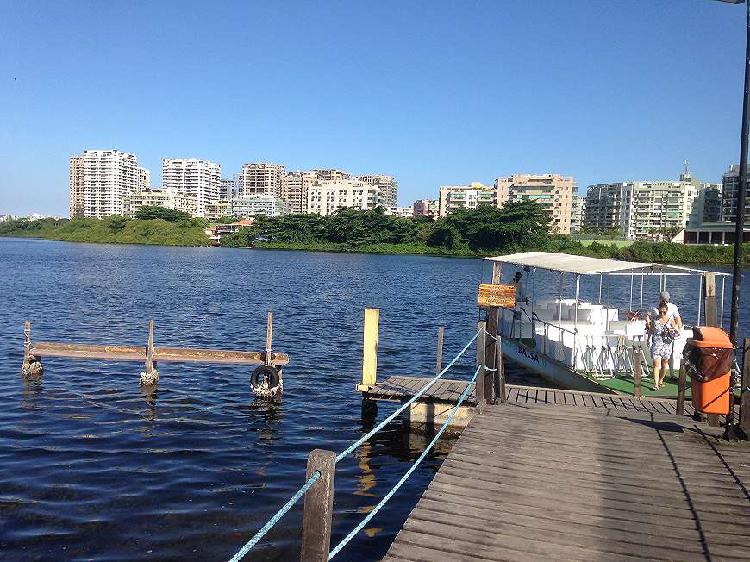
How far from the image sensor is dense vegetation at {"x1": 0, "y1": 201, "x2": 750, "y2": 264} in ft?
407

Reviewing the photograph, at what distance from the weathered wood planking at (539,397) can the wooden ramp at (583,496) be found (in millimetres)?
1539

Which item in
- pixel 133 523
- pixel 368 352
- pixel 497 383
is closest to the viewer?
pixel 133 523

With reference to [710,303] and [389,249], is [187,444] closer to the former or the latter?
[710,303]

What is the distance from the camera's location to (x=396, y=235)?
Answer: 6063 inches

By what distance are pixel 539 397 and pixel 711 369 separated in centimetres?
373

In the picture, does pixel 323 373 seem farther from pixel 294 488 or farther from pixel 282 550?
pixel 282 550

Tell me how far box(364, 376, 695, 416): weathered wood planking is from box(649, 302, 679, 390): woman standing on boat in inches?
60.7

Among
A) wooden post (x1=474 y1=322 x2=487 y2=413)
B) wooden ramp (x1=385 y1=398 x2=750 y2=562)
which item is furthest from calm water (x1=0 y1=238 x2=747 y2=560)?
wooden ramp (x1=385 y1=398 x2=750 y2=562)

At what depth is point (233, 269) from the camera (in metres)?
88.2

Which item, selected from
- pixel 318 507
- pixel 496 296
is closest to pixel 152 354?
pixel 496 296

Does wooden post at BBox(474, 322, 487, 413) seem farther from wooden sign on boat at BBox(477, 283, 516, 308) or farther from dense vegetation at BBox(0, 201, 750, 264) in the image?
dense vegetation at BBox(0, 201, 750, 264)

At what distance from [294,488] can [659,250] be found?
123 m

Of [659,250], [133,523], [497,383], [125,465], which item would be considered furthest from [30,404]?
Answer: [659,250]

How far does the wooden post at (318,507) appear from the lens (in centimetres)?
471
